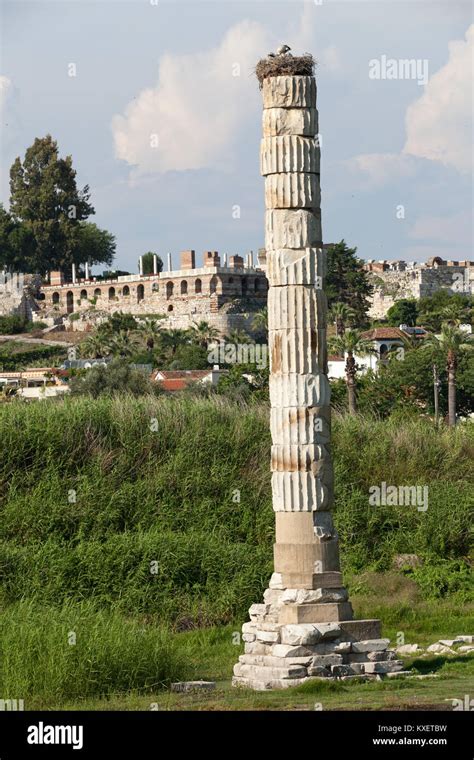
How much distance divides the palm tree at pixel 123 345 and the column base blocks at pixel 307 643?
48.9 m

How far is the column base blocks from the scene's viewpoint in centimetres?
1423

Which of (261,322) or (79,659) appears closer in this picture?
(79,659)

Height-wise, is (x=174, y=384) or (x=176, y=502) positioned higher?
(x=174, y=384)

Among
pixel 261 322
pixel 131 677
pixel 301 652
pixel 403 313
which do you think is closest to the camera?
pixel 301 652

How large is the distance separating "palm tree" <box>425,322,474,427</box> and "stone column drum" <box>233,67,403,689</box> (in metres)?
26.6

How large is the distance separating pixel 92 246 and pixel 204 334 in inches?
1180

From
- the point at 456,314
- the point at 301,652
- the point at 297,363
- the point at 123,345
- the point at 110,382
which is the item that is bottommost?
the point at 301,652

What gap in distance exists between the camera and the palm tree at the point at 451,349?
43244mm

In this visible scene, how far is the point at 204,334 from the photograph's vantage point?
71.9m

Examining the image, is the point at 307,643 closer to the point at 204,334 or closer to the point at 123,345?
the point at 123,345

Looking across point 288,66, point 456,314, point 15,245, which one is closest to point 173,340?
point 456,314

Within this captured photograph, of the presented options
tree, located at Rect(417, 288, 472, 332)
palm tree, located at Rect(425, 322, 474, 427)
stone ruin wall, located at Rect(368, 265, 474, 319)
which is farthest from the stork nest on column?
stone ruin wall, located at Rect(368, 265, 474, 319)
